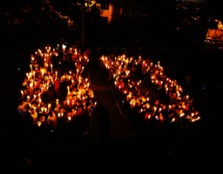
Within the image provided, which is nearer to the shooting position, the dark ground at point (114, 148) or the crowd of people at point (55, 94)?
the dark ground at point (114, 148)

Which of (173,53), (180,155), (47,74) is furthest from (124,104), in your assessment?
(173,53)

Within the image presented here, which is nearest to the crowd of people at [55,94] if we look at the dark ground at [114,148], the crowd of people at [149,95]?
the dark ground at [114,148]

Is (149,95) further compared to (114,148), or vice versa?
(149,95)

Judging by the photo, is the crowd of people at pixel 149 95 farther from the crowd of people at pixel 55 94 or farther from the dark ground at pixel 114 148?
→ the crowd of people at pixel 55 94

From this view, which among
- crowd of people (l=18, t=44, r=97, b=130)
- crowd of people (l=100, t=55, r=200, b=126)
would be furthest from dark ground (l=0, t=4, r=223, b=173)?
crowd of people (l=100, t=55, r=200, b=126)

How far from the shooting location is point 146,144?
674 cm

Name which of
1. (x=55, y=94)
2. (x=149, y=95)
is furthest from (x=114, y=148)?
(x=149, y=95)

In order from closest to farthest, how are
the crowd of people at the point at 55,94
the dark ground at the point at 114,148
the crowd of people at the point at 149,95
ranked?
the dark ground at the point at 114,148
the crowd of people at the point at 55,94
the crowd of people at the point at 149,95

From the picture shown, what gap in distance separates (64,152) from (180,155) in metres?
3.14

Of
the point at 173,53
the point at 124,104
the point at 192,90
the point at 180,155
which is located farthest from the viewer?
the point at 173,53

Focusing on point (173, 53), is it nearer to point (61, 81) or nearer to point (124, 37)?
point (124, 37)

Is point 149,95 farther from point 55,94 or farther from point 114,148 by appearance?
point 114,148

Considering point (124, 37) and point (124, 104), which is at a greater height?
point (124, 37)

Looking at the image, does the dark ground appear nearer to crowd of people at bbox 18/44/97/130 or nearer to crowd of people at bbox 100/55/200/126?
crowd of people at bbox 18/44/97/130
